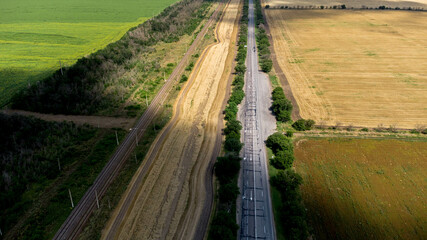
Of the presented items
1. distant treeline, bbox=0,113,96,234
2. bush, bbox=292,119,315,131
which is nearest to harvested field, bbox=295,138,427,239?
bush, bbox=292,119,315,131

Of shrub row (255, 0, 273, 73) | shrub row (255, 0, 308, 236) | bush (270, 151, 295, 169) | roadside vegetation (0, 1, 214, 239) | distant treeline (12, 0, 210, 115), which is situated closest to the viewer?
shrub row (255, 0, 308, 236)

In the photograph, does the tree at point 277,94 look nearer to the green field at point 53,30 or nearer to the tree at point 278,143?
the tree at point 278,143

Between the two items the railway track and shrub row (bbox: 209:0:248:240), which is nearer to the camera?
shrub row (bbox: 209:0:248:240)

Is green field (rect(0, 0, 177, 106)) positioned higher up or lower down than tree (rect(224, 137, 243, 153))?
higher up

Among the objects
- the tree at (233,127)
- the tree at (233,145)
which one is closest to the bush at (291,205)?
the tree at (233,145)

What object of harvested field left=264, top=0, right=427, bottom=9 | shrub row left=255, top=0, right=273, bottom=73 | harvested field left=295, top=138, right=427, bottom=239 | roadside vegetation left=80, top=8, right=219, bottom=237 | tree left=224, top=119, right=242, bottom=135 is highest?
harvested field left=264, top=0, right=427, bottom=9

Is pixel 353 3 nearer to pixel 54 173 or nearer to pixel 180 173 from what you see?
pixel 180 173

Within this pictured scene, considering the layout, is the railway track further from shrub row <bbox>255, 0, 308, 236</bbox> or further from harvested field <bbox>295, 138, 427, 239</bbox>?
harvested field <bbox>295, 138, 427, 239</bbox>

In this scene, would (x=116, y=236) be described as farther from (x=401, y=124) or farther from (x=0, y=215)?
(x=401, y=124)
